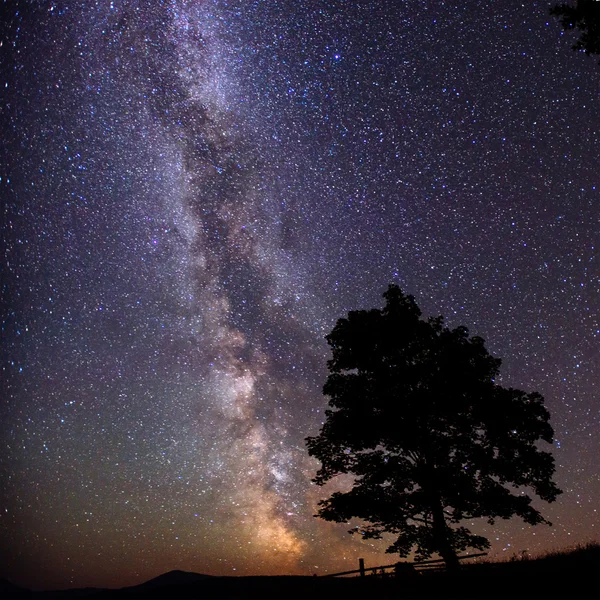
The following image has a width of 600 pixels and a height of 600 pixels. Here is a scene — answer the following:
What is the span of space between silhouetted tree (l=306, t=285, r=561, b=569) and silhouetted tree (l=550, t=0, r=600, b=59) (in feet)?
36.6

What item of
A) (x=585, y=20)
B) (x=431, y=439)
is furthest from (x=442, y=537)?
(x=585, y=20)

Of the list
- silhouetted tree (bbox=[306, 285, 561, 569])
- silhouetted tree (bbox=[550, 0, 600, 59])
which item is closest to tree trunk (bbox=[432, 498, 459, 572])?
silhouetted tree (bbox=[306, 285, 561, 569])

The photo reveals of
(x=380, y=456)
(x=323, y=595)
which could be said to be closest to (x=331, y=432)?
(x=380, y=456)

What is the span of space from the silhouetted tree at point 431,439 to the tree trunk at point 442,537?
0.10ft

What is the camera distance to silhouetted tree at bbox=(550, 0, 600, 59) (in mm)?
7695

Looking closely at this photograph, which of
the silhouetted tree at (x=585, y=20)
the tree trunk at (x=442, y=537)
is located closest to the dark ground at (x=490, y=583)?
the tree trunk at (x=442, y=537)

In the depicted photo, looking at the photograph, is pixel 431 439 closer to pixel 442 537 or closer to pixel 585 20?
pixel 442 537

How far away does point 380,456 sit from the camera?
16.3m

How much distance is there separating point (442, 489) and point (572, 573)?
4.81m

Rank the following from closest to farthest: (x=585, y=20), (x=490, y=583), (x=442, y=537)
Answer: (x=585, y=20)
(x=490, y=583)
(x=442, y=537)

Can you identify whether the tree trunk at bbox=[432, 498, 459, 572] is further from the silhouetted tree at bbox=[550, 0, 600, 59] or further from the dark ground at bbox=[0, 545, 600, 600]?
the silhouetted tree at bbox=[550, 0, 600, 59]

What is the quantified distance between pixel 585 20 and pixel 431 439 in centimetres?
1295

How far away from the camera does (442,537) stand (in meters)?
15.2

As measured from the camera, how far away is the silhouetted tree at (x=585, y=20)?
7695 millimetres
